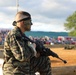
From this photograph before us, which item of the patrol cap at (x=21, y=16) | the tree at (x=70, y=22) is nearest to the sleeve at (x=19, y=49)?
the patrol cap at (x=21, y=16)

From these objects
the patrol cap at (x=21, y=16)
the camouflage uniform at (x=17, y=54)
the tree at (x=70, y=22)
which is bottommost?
the tree at (x=70, y=22)

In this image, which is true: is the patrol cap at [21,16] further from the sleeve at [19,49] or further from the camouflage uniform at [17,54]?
the sleeve at [19,49]

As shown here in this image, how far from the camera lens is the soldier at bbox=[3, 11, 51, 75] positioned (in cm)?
410

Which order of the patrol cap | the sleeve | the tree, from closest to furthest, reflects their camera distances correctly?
the sleeve → the patrol cap → the tree

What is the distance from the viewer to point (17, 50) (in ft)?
13.4

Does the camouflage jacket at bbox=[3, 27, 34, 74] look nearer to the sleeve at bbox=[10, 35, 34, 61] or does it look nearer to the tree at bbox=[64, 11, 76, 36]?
the sleeve at bbox=[10, 35, 34, 61]

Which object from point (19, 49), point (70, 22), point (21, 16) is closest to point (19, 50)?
point (19, 49)

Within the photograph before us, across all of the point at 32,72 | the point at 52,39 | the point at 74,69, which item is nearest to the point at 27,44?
the point at 32,72

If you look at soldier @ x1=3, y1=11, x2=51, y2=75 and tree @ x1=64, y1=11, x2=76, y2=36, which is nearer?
soldier @ x1=3, y1=11, x2=51, y2=75

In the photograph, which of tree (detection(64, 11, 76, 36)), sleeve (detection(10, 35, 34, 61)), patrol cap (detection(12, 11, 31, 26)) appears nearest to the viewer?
sleeve (detection(10, 35, 34, 61))

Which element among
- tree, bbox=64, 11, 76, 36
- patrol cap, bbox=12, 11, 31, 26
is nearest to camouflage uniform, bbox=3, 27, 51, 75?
patrol cap, bbox=12, 11, 31, 26

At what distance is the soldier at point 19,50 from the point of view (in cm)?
410

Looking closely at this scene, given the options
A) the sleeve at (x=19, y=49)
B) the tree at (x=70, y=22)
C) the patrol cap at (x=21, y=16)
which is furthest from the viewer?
the tree at (x=70, y=22)

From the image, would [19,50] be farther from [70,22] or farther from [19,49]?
[70,22]
